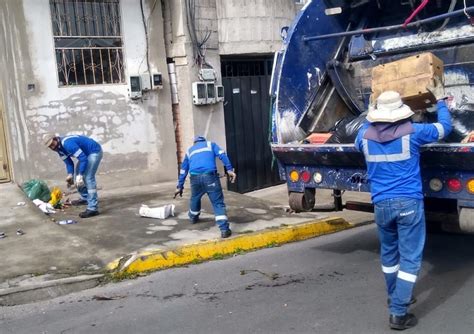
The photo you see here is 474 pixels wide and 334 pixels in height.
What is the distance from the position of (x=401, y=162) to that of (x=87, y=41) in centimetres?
672

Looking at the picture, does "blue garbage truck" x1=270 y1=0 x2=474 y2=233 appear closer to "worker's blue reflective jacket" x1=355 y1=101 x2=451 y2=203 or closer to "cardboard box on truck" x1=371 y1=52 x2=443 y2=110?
"cardboard box on truck" x1=371 y1=52 x2=443 y2=110

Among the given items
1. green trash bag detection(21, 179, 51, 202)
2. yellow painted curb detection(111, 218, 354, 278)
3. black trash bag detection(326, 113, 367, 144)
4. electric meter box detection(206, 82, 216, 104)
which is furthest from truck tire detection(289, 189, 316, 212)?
electric meter box detection(206, 82, 216, 104)

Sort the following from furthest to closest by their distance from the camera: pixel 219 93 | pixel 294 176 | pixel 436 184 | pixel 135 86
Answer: pixel 219 93
pixel 135 86
pixel 294 176
pixel 436 184

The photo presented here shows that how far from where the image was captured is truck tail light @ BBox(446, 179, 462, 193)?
435cm

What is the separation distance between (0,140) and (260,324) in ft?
21.0

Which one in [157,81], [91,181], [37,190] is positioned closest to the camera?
[91,181]

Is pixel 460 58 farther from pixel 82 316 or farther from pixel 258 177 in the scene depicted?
pixel 258 177

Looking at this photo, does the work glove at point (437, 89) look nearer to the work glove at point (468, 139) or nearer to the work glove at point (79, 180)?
the work glove at point (468, 139)

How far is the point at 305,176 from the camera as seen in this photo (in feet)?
17.9

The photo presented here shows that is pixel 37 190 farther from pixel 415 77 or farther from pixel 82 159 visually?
pixel 415 77

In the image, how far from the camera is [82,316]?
4.57 metres

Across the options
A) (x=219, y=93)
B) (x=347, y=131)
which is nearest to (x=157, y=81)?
(x=219, y=93)

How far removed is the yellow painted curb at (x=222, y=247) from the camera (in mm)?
5699

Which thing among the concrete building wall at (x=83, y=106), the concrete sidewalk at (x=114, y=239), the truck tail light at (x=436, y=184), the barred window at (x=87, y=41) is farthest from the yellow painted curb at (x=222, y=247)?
the barred window at (x=87, y=41)
